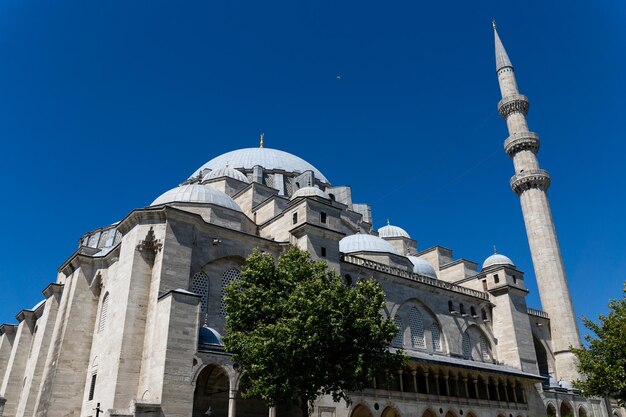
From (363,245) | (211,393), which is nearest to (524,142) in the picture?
(363,245)

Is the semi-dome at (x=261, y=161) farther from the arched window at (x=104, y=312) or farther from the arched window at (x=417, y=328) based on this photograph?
the arched window at (x=104, y=312)

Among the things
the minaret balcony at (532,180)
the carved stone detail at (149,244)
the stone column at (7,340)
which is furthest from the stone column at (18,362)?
the minaret balcony at (532,180)

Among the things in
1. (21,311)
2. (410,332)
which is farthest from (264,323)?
(21,311)

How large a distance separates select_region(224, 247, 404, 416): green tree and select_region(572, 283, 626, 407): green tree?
7.97 metres

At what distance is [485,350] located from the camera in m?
30.8

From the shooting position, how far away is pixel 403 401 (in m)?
23.1

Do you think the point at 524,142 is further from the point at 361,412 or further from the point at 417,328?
the point at 361,412

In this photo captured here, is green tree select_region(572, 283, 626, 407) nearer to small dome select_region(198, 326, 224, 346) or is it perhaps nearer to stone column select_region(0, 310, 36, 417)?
small dome select_region(198, 326, 224, 346)

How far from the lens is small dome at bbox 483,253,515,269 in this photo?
33312 mm

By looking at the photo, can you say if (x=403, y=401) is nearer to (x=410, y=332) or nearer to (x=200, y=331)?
(x=410, y=332)

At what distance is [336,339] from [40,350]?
52.7 feet

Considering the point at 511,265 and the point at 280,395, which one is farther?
the point at 511,265

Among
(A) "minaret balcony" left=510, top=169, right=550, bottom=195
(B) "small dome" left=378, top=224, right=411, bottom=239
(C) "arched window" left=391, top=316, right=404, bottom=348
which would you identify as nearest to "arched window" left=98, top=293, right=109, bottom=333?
(C) "arched window" left=391, top=316, right=404, bottom=348

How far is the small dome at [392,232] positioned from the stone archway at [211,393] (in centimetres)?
2172
